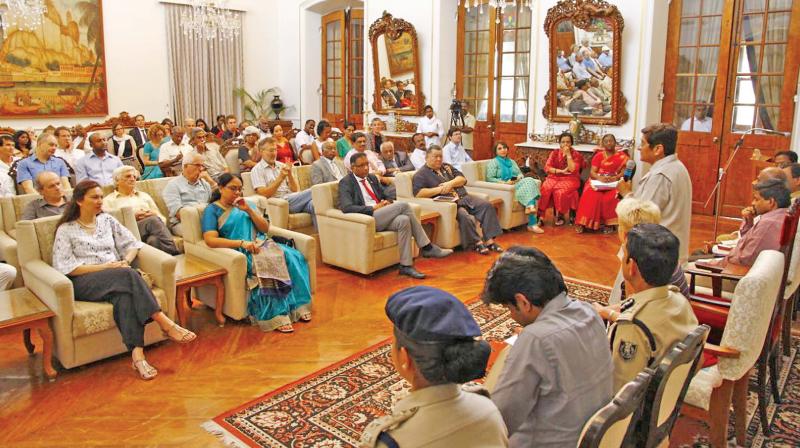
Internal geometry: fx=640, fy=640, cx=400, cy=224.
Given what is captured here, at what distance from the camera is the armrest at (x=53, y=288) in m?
3.90

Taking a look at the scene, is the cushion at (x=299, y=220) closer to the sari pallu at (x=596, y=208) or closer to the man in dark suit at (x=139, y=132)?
the sari pallu at (x=596, y=208)

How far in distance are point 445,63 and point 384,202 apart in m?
5.16

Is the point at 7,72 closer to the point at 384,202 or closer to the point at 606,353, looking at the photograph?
the point at 384,202

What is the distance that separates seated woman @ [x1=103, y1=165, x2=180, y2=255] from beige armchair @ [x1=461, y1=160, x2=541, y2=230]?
3906 millimetres

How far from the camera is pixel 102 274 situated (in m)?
4.17

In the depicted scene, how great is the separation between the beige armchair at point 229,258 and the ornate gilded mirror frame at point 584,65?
5.73 metres

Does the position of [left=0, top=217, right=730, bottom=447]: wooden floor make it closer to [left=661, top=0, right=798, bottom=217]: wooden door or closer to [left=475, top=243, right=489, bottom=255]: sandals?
[left=475, top=243, right=489, bottom=255]: sandals

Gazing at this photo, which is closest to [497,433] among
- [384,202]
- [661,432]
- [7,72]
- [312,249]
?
[661,432]

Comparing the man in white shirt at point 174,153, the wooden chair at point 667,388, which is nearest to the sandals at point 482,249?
the man in white shirt at point 174,153

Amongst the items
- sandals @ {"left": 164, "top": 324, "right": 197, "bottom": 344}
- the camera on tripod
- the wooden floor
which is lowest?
the wooden floor

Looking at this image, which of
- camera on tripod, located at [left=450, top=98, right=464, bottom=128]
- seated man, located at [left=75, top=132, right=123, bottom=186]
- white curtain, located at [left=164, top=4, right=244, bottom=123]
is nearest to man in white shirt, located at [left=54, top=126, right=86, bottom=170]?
seated man, located at [left=75, top=132, right=123, bottom=186]

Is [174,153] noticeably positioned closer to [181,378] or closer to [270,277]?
[270,277]

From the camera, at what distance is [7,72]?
10.1m

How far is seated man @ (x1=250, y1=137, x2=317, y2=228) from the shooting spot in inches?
274
